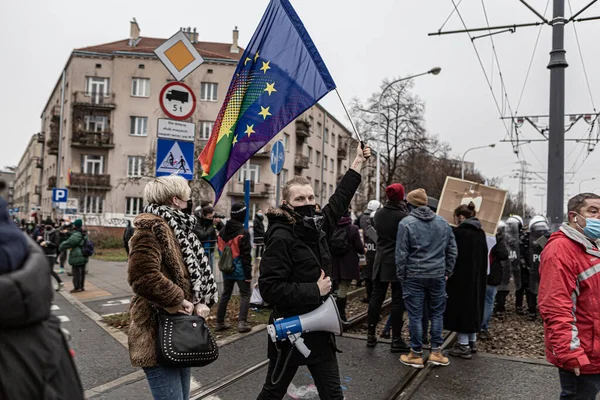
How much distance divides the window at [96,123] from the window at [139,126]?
2352 mm

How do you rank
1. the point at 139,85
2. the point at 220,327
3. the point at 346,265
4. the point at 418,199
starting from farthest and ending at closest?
the point at 139,85 < the point at 346,265 < the point at 220,327 < the point at 418,199

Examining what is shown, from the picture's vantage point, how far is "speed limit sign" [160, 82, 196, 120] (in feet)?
21.4

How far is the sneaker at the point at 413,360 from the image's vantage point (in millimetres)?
5522

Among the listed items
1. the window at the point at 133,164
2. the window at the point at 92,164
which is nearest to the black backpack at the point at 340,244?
the window at the point at 133,164

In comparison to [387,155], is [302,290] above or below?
below

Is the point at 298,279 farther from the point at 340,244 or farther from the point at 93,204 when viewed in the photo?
the point at 93,204

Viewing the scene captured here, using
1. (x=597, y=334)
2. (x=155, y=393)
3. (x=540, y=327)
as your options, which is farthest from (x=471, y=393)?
(x=540, y=327)

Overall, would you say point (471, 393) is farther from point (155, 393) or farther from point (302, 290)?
point (155, 393)

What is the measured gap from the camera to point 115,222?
3572 centimetres

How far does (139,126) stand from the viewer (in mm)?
38594

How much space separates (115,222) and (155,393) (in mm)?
35365

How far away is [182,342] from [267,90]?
119 inches

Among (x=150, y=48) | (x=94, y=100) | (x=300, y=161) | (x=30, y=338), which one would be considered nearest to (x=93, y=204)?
(x=94, y=100)

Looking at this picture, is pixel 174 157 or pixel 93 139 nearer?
pixel 174 157
